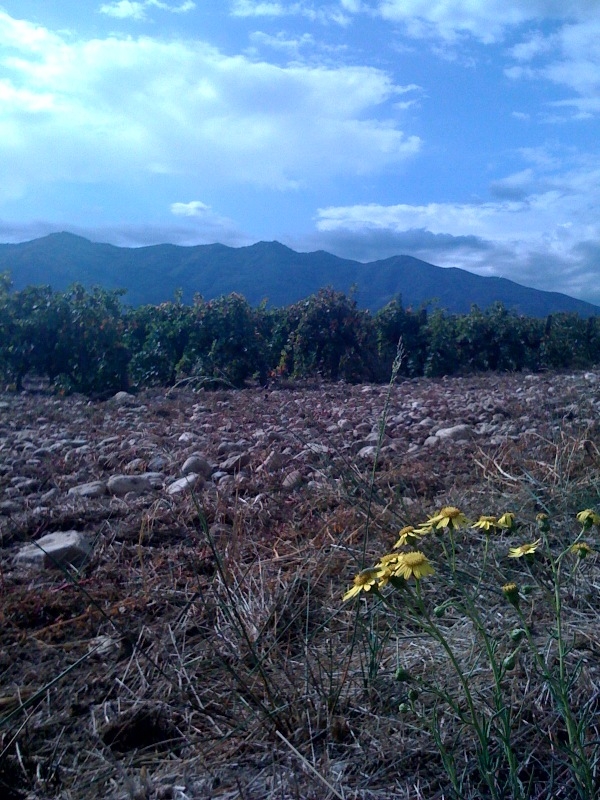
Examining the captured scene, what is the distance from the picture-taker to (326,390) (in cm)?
755

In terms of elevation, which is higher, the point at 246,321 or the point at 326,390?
the point at 246,321

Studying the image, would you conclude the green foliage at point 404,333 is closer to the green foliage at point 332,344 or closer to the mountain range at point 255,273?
the green foliage at point 332,344

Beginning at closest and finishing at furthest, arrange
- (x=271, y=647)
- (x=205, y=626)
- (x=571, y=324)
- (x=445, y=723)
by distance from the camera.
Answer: (x=445, y=723), (x=271, y=647), (x=205, y=626), (x=571, y=324)

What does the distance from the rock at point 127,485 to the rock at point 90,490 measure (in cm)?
4

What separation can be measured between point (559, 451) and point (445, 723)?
6.74ft

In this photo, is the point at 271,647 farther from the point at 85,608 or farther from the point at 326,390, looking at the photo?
the point at 326,390

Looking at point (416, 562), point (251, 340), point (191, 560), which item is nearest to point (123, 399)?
point (251, 340)

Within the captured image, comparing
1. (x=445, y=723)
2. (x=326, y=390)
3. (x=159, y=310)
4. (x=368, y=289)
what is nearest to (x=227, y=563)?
(x=445, y=723)

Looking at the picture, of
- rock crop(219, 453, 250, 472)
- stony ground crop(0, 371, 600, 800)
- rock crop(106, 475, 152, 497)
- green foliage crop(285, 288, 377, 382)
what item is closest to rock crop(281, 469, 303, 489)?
stony ground crop(0, 371, 600, 800)

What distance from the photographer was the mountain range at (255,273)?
13.2 meters

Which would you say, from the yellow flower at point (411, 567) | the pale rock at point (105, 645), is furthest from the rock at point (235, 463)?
the yellow flower at point (411, 567)

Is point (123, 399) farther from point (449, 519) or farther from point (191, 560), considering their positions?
point (449, 519)

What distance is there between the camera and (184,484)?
3.41 metres

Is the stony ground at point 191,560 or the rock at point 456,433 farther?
the rock at point 456,433
